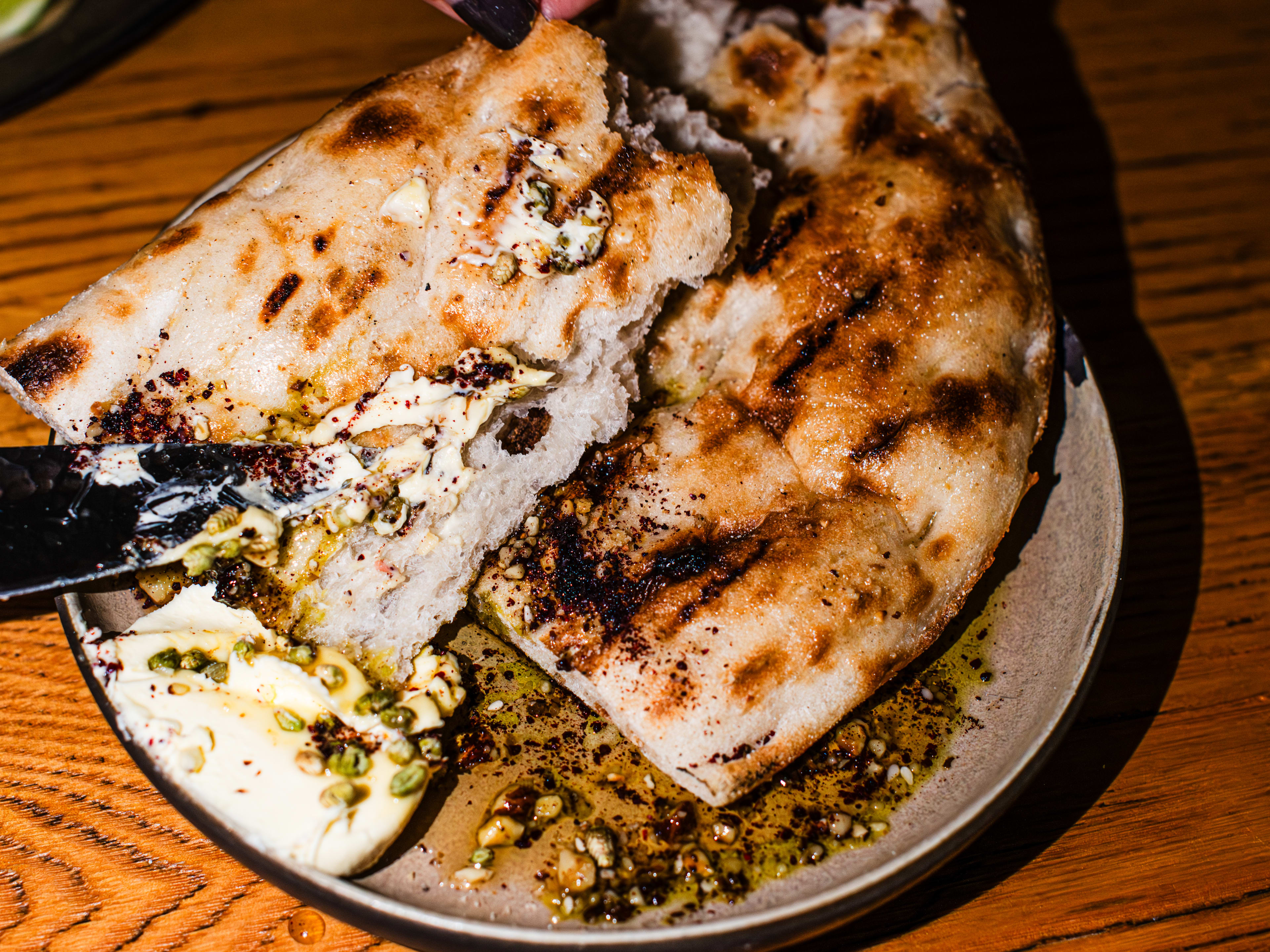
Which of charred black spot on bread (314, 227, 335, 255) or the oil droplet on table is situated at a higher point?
charred black spot on bread (314, 227, 335, 255)

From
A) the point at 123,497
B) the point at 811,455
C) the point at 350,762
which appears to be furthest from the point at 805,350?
the point at 123,497

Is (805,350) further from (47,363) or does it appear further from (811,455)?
(47,363)

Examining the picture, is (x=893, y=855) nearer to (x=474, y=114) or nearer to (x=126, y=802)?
(x=126, y=802)

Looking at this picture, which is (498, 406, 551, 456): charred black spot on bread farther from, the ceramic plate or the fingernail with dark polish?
the fingernail with dark polish

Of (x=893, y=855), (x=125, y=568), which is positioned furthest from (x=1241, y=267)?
(x=125, y=568)

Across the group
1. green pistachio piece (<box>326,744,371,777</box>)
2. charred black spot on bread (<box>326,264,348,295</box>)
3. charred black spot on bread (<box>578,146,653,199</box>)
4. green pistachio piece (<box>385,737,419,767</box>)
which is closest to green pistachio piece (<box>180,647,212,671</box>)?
green pistachio piece (<box>326,744,371,777</box>)
